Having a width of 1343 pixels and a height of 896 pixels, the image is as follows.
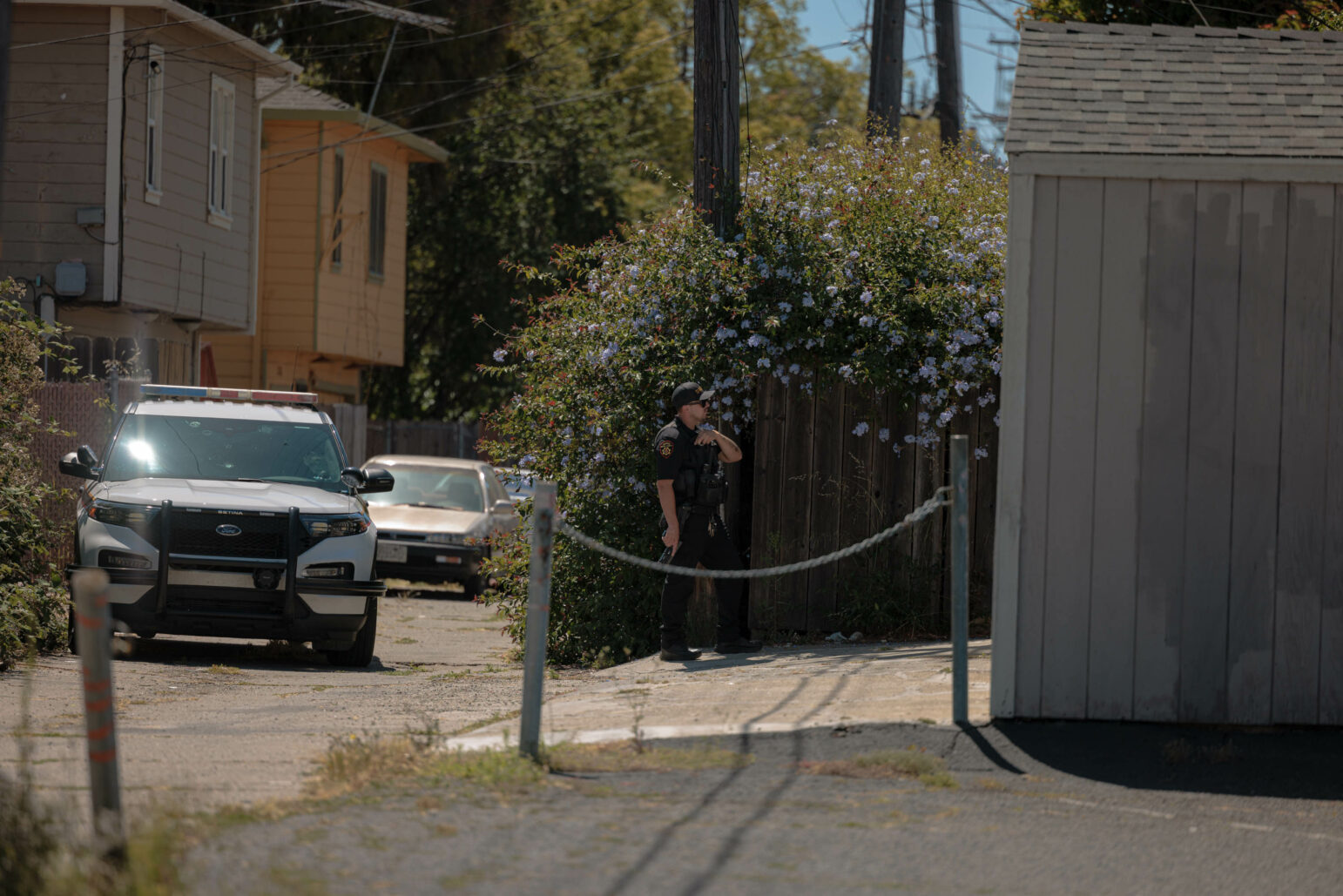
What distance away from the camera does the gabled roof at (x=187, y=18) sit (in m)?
19.2

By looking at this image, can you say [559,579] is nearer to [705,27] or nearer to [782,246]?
[782,246]

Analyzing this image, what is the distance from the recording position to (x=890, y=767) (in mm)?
6988

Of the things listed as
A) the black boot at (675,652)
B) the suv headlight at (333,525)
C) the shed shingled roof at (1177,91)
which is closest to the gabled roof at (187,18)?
the suv headlight at (333,525)

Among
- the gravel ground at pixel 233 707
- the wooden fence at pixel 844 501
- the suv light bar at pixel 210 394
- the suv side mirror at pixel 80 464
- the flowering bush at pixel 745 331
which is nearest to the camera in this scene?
the gravel ground at pixel 233 707

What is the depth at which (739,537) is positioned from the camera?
11.9 meters

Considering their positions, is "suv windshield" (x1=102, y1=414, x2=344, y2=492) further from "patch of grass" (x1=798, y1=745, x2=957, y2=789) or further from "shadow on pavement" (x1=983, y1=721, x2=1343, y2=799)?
"shadow on pavement" (x1=983, y1=721, x2=1343, y2=799)

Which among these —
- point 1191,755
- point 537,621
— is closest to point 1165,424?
point 1191,755

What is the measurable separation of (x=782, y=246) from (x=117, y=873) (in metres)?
7.86

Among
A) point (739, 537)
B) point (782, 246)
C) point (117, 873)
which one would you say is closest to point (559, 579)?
point (739, 537)

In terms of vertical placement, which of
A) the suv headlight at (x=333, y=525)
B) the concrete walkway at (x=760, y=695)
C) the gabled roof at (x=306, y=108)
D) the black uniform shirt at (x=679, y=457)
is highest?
the gabled roof at (x=306, y=108)

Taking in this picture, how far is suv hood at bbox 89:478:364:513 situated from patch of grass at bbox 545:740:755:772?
5.23 metres

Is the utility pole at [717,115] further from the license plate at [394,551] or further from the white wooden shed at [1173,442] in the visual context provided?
the license plate at [394,551]

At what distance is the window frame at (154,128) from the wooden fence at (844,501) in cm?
1179

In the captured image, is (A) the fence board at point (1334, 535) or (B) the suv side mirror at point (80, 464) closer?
(A) the fence board at point (1334, 535)
